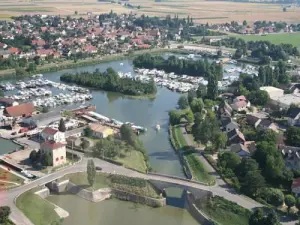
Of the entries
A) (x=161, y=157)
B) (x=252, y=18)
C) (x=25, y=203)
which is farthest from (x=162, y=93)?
(x=252, y=18)

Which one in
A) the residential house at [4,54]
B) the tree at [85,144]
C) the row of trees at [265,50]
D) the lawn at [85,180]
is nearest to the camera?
the lawn at [85,180]

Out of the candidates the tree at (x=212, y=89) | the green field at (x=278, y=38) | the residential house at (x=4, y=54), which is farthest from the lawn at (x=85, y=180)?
the green field at (x=278, y=38)

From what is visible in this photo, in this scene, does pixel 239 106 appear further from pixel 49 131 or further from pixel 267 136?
pixel 49 131

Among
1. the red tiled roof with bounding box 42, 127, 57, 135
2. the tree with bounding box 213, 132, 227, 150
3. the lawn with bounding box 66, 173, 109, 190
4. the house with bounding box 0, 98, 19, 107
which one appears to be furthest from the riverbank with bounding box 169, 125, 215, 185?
the house with bounding box 0, 98, 19, 107

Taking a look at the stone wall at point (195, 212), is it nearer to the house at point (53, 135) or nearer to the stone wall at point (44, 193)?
the stone wall at point (44, 193)

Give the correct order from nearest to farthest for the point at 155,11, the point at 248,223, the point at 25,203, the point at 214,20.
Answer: the point at 248,223
the point at 25,203
the point at 214,20
the point at 155,11

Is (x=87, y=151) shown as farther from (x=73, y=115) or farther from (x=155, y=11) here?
(x=155, y=11)
